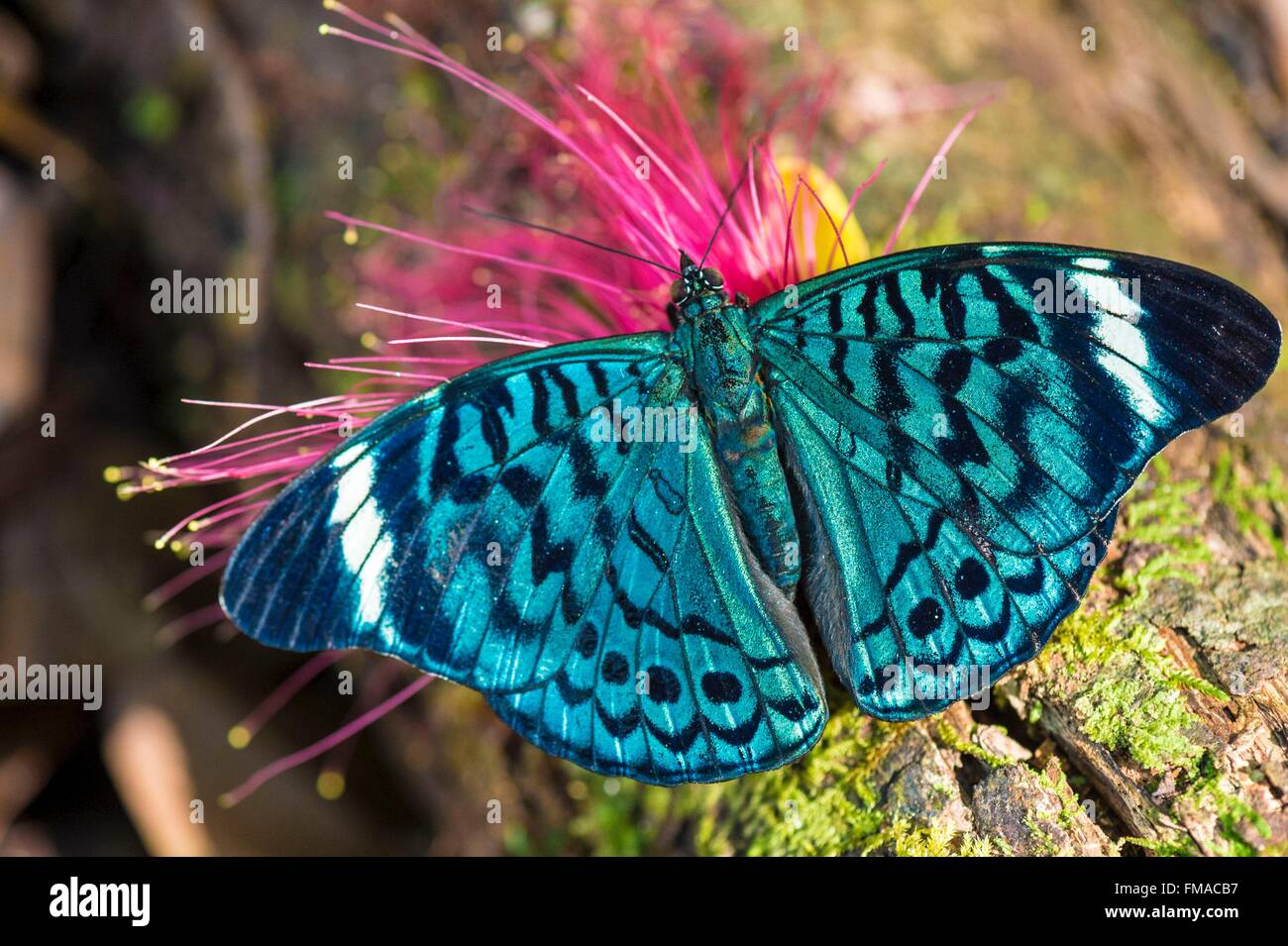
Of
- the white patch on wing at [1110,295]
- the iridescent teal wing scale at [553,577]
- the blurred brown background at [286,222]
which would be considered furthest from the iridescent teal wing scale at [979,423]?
the blurred brown background at [286,222]

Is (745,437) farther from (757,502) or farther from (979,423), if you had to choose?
(979,423)

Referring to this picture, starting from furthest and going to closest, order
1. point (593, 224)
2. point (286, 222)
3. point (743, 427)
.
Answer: point (286, 222) → point (593, 224) → point (743, 427)

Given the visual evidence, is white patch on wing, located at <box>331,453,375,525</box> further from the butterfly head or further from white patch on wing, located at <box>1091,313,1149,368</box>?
white patch on wing, located at <box>1091,313,1149,368</box>

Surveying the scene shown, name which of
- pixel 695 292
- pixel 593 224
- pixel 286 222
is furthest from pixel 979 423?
pixel 286 222

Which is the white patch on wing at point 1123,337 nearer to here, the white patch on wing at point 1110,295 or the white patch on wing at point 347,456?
the white patch on wing at point 1110,295

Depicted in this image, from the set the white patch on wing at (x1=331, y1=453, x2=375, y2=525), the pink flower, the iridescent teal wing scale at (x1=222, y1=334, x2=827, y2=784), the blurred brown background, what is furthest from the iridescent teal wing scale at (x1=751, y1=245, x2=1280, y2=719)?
the blurred brown background

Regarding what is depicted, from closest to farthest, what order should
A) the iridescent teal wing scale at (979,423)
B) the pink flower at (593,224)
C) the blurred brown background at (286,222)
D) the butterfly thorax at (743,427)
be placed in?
1. the iridescent teal wing scale at (979,423)
2. the butterfly thorax at (743,427)
3. the pink flower at (593,224)
4. the blurred brown background at (286,222)
